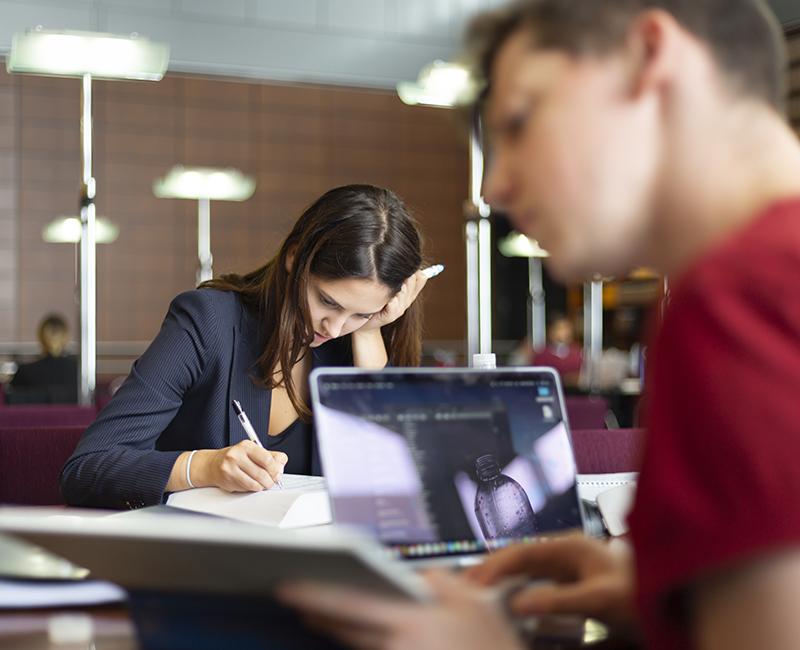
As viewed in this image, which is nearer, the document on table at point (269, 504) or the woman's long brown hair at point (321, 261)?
the document on table at point (269, 504)

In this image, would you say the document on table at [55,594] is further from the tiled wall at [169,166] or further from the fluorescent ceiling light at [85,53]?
the tiled wall at [169,166]

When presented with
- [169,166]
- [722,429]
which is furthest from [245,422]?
[169,166]

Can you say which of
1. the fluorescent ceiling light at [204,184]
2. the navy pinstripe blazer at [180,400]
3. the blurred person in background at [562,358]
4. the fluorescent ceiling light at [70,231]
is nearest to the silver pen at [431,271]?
the navy pinstripe blazer at [180,400]

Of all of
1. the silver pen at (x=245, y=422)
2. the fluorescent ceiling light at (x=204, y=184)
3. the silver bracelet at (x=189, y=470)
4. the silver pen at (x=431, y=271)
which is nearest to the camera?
the silver bracelet at (x=189, y=470)

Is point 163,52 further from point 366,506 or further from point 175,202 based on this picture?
point 175,202

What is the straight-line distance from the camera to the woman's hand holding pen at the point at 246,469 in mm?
1491

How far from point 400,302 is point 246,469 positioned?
0.73m

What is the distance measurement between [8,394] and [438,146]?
8344mm

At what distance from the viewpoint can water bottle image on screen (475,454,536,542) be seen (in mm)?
1130

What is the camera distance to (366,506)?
1052 millimetres

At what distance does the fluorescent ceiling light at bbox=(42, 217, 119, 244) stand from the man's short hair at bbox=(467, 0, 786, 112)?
8128 mm

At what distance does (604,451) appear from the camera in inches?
82.3

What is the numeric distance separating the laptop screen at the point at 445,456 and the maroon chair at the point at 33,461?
3.89ft

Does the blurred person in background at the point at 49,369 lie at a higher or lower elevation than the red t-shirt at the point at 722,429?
lower
